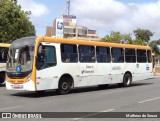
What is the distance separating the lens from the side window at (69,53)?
1906cm

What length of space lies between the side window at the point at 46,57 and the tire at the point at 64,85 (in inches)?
42.7

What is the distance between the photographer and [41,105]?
46.5 feet

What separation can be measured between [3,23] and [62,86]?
20829mm

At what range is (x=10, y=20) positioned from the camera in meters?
38.7

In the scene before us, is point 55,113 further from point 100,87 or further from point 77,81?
point 100,87

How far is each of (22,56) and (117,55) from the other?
7332 millimetres

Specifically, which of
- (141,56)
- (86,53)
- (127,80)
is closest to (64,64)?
(86,53)

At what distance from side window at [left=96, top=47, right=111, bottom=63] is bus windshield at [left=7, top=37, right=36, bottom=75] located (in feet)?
A: 16.1

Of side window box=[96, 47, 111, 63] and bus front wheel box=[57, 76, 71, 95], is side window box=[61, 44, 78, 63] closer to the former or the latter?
bus front wheel box=[57, 76, 71, 95]

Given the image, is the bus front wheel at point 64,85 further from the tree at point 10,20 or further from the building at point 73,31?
the building at point 73,31

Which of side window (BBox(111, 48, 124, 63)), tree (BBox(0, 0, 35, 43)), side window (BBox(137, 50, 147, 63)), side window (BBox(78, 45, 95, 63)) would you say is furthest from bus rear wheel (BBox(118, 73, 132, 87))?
tree (BBox(0, 0, 35, 43))

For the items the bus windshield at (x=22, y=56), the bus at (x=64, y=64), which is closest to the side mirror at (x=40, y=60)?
the bus at (x=64, y=64)

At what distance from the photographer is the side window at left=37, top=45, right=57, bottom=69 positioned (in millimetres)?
17578

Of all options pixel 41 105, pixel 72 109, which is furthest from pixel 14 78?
pixel 72 109
